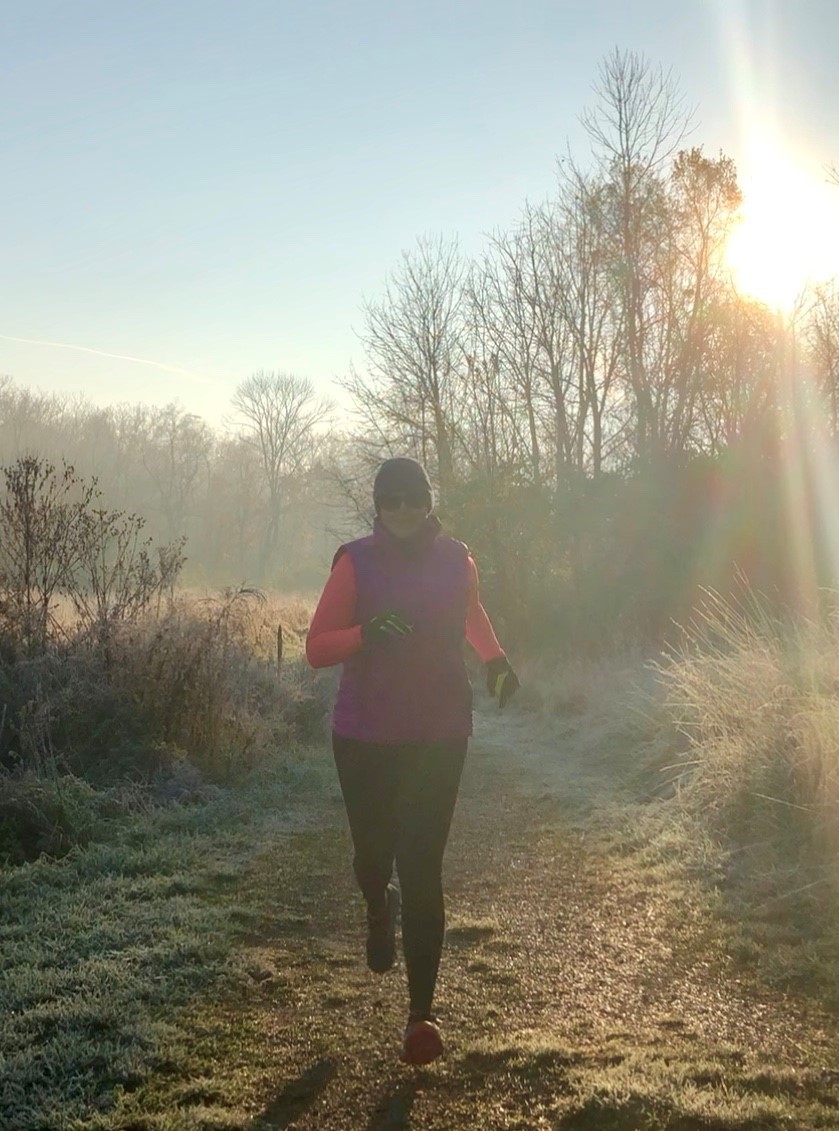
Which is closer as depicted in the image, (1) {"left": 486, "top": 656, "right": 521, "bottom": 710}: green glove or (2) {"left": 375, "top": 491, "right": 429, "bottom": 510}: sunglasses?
(2) {"left": 375, "top": 491, "right": 429, "bottom": 510}: sunglasses

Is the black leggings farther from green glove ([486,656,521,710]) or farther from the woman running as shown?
green glove ([486,656,521,710])

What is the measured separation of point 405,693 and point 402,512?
2.23ft

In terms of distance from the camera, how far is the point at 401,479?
148 inches

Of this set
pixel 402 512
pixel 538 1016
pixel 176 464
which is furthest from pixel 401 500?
pixel 176 464

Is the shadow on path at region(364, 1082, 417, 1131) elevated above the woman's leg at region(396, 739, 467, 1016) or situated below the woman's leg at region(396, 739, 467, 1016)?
below

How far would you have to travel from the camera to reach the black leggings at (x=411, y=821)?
3.57m

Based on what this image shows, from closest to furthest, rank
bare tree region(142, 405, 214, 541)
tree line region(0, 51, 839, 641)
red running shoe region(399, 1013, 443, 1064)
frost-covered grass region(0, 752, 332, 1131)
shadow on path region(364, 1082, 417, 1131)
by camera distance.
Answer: shadow on path region(364, 1082, 417, 1131) < frost-covered grass region(0, 752, 332, 1131) < red running shoe region(399, 1013, 443, 1064) < tree line region(0, 51, 839, 641) < bare tree region(142, 405, 214, 541)

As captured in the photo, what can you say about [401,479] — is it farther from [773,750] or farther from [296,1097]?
[773,750]

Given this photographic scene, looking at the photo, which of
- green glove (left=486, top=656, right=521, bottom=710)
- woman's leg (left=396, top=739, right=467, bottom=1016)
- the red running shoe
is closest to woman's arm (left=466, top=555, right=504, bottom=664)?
green glove (left=486, top=656, right=521, bottom=710)

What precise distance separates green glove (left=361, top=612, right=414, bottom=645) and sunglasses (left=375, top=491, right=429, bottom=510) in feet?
1.48

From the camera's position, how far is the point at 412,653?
368 centimetres

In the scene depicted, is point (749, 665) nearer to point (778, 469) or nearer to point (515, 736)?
point (515, 736)

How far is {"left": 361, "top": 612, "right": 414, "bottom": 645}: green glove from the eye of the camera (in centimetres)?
349

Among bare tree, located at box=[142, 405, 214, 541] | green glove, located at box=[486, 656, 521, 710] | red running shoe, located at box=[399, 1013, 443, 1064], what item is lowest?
red running shoe, located at box=[399, 1013, 443, 1064]
